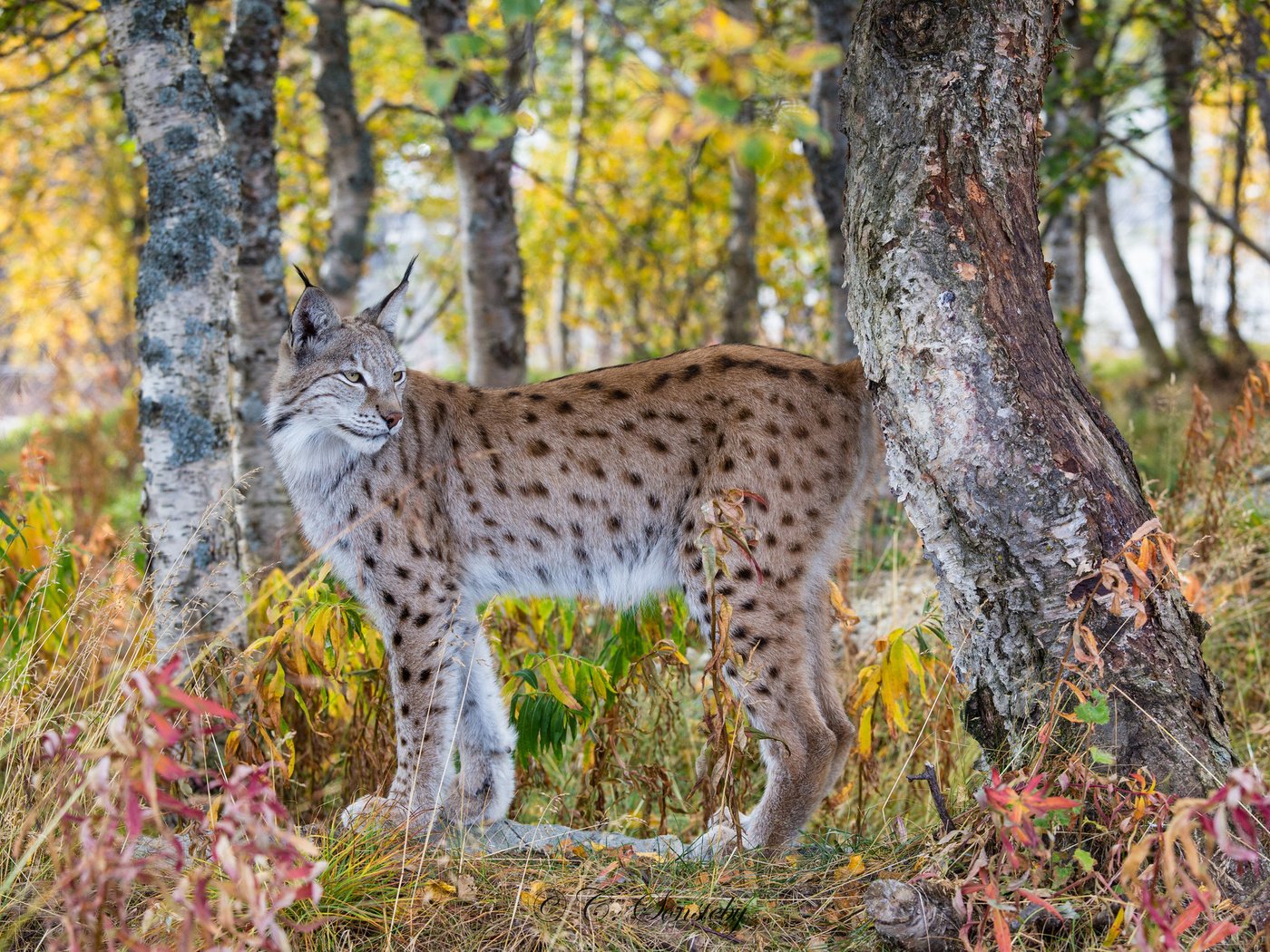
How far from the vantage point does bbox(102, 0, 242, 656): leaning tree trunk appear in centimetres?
432

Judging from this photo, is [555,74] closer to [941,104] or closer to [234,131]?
[234,131]

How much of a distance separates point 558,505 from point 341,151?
4528mm

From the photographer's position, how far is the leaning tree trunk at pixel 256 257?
6059mm

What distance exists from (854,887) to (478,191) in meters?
5.14

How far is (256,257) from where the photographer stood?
20.2 feet

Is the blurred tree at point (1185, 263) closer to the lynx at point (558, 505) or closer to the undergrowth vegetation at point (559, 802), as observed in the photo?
the undergrowth vegetation at point (559, 802)

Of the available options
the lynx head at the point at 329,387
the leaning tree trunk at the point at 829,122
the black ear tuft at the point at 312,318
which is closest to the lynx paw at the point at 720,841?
the lynx head at the point at 329,387

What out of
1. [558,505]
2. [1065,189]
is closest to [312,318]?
[558,505]

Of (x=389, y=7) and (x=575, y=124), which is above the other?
(x=575, y=124)

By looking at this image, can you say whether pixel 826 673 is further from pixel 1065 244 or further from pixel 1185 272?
pixel 1185 272

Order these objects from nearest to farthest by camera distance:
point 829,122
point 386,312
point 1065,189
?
point 386,312 → point 829,122 → point 1065,189

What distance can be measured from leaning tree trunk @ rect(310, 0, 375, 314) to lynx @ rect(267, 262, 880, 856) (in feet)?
11.3

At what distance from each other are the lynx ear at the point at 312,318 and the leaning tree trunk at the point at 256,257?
62.8 inches

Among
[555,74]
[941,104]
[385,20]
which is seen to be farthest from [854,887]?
[385,20]
